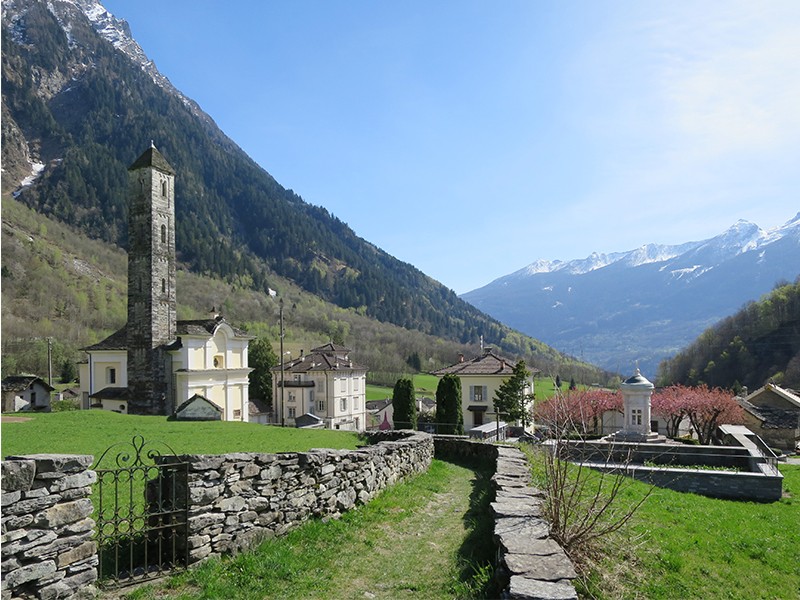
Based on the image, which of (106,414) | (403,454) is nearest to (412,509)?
(403,454)

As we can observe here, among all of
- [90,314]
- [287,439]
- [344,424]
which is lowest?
[344,424]

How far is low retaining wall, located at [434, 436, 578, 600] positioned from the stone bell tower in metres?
33.0

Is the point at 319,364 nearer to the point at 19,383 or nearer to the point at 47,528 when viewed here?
the point at 19,383

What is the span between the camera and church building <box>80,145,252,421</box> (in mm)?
38031

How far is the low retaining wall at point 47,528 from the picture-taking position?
542cm

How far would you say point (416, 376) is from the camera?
9619cm

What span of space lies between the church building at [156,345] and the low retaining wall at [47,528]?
3348 cm

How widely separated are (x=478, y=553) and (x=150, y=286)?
36114 millimetres

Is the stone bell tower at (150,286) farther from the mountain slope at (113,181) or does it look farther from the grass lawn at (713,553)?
the mountain slope at (113,181)

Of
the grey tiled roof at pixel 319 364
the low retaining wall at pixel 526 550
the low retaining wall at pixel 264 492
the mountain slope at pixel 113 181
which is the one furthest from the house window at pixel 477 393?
the mountain slope at pixel 113 181

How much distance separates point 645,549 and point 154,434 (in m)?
19.0

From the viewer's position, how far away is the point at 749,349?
329ft

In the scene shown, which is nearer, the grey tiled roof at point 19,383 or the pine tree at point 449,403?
the pine tree at point 449,403

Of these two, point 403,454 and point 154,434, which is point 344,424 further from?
point 403,454
